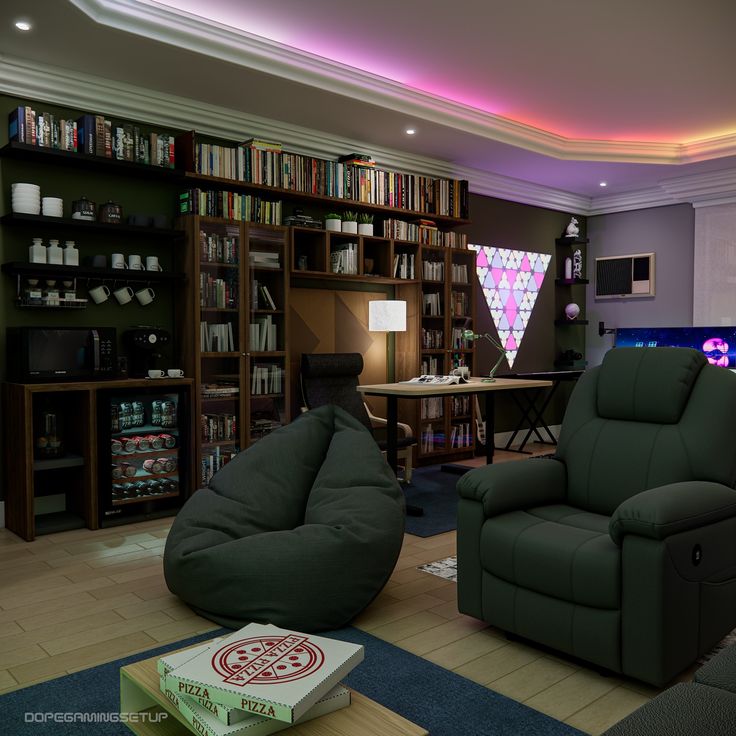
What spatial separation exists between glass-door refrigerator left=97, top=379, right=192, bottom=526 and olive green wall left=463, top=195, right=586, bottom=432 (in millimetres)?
3439

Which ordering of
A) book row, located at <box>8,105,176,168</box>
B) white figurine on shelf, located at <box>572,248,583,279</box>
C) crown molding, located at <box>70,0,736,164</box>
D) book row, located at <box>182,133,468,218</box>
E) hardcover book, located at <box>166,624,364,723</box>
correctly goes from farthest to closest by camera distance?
white figurine on shelf, located at <box>572,248,583,279</box> < book row, located at <box>182,133,468,218</box> < book row, located at <box>8,105,176,168</box> < crown molding, located at <box>70,0,736,164</box> < hardcover book, located at <box>166,624,364,723</box>

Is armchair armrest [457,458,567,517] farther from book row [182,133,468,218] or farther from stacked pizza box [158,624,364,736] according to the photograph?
book row [182,133,468,218]

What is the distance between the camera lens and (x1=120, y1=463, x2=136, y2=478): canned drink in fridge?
4391 mm

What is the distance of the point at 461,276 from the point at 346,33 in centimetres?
263

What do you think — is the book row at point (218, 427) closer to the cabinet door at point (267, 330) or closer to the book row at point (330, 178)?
the cabinet door at point (267, 330)

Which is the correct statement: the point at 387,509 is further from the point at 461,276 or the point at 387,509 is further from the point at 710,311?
the point at 710,311

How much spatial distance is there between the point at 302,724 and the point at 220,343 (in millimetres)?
3628

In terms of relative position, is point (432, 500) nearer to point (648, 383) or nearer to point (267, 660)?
point (648, 383)

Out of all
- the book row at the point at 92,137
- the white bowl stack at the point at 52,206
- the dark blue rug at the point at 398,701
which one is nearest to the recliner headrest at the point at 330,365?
the book row at the point at 92,137

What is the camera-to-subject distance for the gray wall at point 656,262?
24.8ft

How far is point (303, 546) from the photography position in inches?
106

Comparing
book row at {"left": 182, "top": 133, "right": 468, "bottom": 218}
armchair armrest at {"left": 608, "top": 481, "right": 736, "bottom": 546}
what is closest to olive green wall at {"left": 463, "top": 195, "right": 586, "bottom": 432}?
book row at {"left": 182, "top": 133, "right": 468, "bottom": 218}

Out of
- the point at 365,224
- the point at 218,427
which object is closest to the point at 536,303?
the point at 365,224

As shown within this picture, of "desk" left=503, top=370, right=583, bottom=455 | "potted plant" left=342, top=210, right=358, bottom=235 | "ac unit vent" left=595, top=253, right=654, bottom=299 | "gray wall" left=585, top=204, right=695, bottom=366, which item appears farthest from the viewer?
"ac unit vent" left=595, top=253, right=654, bottom=299
